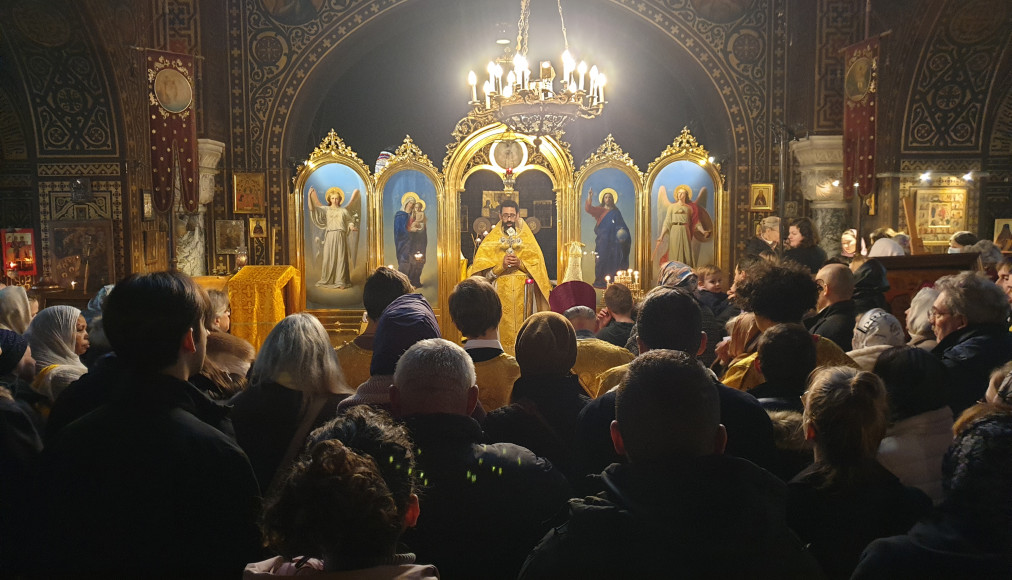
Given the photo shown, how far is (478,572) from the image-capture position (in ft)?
7.63

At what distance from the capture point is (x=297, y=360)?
9.50ft

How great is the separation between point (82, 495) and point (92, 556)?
0.46ft

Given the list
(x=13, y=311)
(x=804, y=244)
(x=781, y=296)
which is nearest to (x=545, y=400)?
(x=781, y=296)

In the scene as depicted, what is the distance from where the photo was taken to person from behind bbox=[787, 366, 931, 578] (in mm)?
2184

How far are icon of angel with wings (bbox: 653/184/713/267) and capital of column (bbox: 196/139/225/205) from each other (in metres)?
5.64

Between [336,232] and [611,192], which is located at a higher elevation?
[611,192]

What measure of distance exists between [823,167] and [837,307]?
256 inches

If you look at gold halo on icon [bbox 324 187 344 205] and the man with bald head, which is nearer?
the man with bald head

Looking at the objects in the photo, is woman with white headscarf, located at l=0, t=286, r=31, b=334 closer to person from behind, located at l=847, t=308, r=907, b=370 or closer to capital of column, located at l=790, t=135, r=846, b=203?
person from behind, located at l=847, t=308, r=907, b=370

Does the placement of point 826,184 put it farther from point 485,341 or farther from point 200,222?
point 485,341

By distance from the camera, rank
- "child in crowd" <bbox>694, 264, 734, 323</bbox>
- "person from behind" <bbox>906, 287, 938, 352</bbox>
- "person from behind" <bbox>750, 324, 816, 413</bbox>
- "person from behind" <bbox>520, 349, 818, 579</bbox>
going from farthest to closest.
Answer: "child in crowd" <bbox>694, 264, 734, 323</bbox>
"person from behind" <bbox>906, 287, 938, 352</bbox>
"person from behind" <bbox>750, 324, 816, 413</bbox>
"person from behind" <bbox>520, 349, 818, 579</bbox>

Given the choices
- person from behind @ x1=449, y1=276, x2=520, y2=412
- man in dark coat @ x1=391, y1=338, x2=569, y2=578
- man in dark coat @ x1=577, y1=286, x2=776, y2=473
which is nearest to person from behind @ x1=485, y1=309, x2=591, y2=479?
man in dark coat @ x1=577, y1=286, x2=776, y2=473

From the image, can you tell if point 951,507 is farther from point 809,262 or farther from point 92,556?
point 809,262

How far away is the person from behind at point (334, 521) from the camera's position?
1628 millimetres
